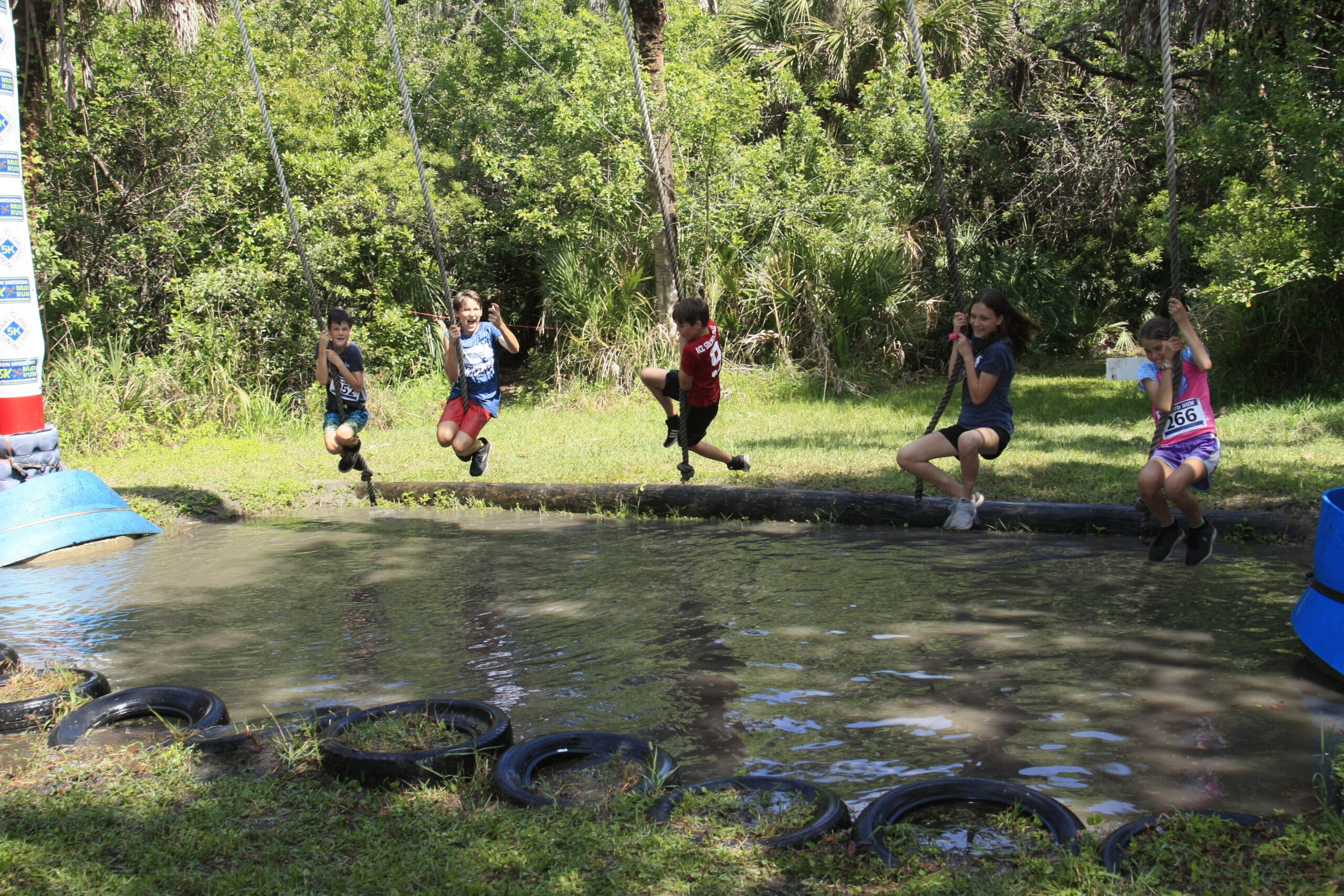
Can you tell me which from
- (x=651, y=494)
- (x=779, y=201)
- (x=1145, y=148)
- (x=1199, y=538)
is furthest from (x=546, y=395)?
(x=1199, y=538)

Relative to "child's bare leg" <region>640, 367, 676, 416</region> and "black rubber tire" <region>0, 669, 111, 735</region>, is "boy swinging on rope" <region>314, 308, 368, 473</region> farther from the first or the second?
"black rubber tire" <region>0, 669, 111, 735</region>

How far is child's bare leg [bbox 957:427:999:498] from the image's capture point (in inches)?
305

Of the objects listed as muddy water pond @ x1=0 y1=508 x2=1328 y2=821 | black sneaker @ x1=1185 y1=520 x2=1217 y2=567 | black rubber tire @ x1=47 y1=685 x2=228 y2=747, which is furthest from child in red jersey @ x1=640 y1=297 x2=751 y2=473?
black rubber tire @ x1=47 y1=685 x2=228 y2=747

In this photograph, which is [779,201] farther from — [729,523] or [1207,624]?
[1207,624]

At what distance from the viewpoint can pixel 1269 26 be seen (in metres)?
12.9

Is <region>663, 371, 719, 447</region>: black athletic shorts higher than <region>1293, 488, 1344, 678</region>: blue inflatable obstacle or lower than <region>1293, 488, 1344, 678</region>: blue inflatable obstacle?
higher

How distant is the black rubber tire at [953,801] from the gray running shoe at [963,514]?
417 cm

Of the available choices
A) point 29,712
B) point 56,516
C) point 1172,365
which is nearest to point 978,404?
point 1172,365

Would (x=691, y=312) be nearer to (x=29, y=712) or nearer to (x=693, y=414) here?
(x=693, y=414)

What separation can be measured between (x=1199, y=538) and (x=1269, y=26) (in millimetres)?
9056

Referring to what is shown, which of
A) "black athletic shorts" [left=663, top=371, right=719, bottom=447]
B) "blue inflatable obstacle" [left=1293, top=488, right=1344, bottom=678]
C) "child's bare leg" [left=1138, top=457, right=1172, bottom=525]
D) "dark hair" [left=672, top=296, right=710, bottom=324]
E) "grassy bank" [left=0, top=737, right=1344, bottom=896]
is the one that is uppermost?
"dark hair" [left=672, top=296, right=710, bottom=324]

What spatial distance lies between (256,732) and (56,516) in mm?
5135

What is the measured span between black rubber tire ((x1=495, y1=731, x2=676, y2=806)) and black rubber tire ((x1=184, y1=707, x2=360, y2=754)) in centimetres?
83

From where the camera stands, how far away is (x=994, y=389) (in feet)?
25.8
